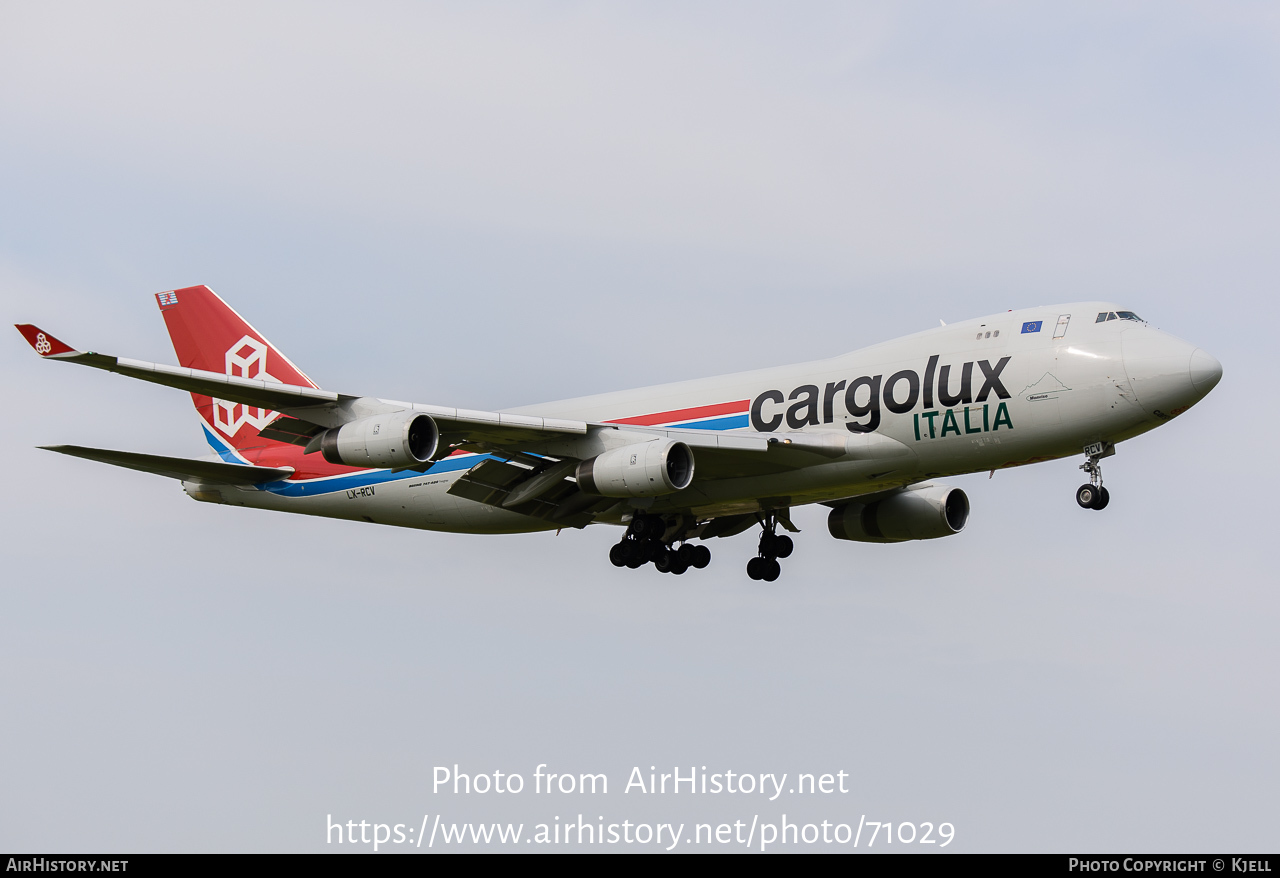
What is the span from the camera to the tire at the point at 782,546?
3894 cm

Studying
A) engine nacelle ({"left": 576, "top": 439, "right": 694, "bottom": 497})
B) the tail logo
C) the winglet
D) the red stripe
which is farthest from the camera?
the tail logo

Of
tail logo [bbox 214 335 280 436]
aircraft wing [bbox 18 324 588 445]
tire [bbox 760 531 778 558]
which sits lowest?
aircraft wing [bbox 18 324 588 445]

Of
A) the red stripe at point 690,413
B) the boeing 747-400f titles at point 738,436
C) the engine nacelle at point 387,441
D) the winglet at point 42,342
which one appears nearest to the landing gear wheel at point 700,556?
the boeing 747-400f titles at point 738,436

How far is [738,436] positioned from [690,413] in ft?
9.35

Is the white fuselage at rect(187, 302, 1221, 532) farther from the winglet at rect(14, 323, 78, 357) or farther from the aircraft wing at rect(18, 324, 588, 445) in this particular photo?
the winglet at rect(14, 323, 78, 357)

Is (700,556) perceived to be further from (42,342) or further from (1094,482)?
(42,342)

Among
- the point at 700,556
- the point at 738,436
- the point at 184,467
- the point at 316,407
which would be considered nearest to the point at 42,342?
the point at 316,407

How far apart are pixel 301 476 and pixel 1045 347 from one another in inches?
797

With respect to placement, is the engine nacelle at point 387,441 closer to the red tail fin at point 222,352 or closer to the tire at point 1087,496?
the red tail fin at point 222,352

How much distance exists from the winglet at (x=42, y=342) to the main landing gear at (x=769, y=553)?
19.3 meters

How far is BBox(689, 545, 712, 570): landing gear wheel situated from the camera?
37.8 m

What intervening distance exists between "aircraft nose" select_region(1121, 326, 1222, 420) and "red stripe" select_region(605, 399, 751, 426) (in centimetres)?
914

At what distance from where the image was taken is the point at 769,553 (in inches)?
1533

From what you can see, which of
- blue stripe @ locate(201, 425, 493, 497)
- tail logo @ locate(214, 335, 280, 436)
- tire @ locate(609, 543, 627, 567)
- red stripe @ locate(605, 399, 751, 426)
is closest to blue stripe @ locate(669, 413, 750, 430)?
red stripe @ locate(605, 399, 751, 426)
